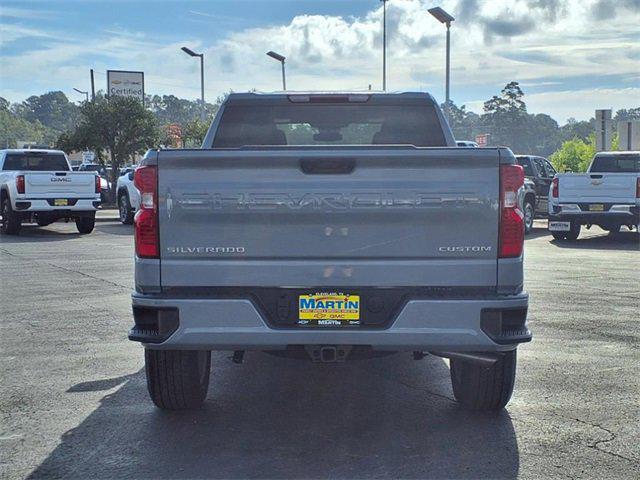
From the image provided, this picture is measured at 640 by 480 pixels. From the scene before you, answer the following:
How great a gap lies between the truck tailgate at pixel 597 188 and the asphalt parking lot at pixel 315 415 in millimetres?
9845

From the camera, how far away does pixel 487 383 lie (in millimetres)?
5262

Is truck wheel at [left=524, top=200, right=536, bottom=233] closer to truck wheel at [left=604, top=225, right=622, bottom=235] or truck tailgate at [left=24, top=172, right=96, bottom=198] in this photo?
truck wheel at [left=604, top=225, right=622, bottom=235]

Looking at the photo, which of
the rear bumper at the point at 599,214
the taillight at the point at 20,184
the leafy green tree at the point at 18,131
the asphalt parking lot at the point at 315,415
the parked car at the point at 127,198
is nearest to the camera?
the asphalt parking lot at the point at 315,415

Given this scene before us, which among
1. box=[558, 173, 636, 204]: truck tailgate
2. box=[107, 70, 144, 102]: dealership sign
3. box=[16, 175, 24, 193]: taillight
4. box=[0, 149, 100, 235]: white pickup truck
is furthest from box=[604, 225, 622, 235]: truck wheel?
box=[107, 70, 144, 102]: dealership sign

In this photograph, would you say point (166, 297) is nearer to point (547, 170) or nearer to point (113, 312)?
point (113, 312)

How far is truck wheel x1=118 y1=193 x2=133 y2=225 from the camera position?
948 inches

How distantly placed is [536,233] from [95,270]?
12.5 meters

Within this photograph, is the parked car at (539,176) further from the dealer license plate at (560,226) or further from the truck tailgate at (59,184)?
the truck tailgate at (59,184)

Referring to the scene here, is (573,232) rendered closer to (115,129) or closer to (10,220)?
(10,220)

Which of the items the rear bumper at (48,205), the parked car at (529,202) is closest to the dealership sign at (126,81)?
the rear bumper at (48,205)

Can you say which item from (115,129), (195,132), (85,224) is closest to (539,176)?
(85,224)

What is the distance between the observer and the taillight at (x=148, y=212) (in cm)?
457

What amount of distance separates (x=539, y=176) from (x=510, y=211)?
62.1 feet

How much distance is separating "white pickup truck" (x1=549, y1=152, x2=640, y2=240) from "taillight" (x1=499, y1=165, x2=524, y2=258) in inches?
575
